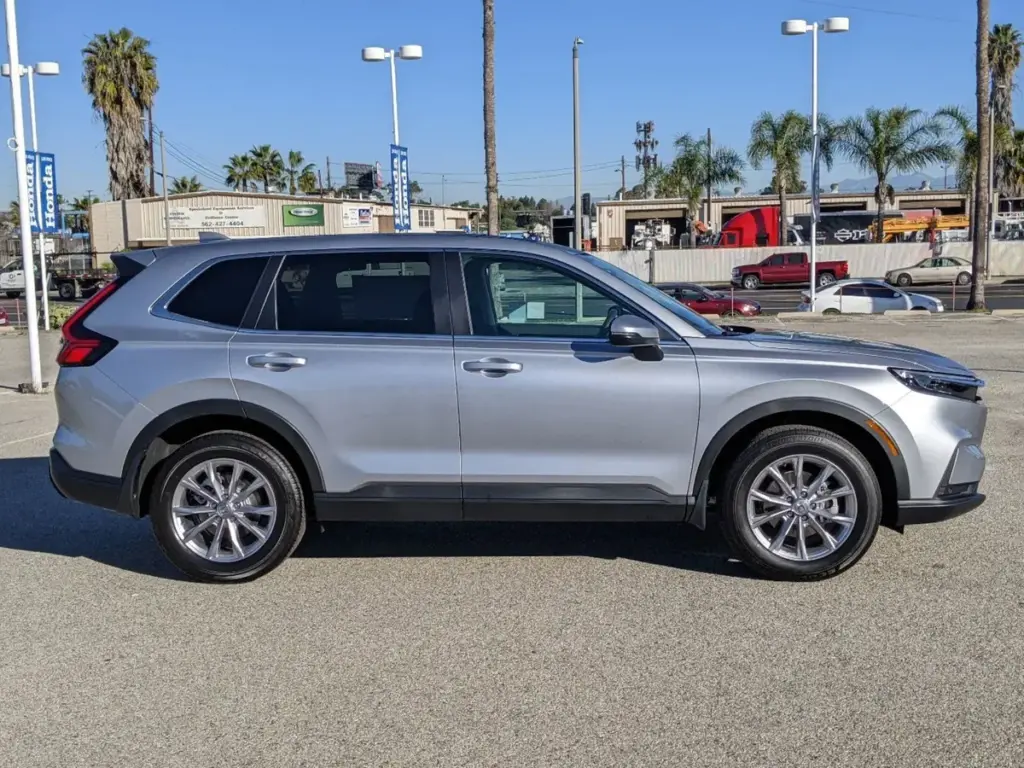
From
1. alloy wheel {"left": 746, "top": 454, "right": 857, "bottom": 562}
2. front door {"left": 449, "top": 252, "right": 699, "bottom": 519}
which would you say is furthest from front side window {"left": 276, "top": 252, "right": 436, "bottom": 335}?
alloy wheel {"left": 746, "top": 454, "right": 857, "bottom": 562}

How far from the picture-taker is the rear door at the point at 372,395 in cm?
522

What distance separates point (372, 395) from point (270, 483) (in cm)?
71

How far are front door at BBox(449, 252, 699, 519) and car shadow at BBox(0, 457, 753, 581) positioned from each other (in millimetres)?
672

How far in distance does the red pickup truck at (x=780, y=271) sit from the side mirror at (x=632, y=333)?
4216 centimetres

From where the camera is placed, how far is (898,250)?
49.8m

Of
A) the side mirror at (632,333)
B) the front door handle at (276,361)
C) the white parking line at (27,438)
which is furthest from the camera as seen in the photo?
the white parking line at (27,438)

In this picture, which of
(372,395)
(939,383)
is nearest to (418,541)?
(372,395)

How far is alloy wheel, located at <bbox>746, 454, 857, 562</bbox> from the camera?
518cm

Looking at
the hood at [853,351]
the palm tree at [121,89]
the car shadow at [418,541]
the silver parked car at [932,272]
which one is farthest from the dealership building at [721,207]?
the hood at [853,351]

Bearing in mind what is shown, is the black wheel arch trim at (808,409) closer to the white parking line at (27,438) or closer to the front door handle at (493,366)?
the front door handle at (493,366)

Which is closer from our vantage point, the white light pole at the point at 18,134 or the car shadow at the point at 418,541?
the car shadow at the point at 418,541

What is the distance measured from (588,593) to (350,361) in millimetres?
1670

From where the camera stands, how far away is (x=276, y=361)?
529cm

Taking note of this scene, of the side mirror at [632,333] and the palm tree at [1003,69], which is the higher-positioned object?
the palm tree at [1003,69]
